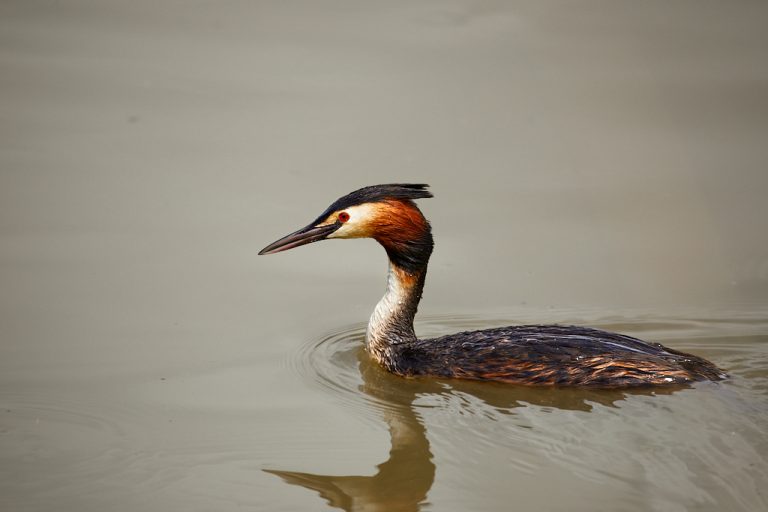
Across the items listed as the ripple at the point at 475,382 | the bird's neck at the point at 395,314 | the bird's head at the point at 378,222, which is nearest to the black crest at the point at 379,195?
the bird's head at the point at 378,222

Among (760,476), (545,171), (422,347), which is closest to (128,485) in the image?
(422,347)

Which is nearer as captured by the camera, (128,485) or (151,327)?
(128,485)

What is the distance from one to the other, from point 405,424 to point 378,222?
1.47 metres

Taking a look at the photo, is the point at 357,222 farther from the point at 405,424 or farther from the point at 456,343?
the point at 405,424

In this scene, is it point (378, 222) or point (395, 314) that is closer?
point (378, 222)

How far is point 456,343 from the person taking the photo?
6773 millimetres

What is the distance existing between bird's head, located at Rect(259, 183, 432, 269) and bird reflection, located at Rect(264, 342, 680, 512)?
0.84m

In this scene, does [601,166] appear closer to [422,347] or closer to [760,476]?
[422,347]

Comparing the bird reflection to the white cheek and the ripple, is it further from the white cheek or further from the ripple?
the white cheek

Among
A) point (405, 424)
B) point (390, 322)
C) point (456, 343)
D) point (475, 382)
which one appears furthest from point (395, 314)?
point (405, 424)

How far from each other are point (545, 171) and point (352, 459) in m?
4.89

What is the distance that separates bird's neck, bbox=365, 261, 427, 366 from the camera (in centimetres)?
693

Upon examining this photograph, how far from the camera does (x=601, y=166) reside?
991 cm

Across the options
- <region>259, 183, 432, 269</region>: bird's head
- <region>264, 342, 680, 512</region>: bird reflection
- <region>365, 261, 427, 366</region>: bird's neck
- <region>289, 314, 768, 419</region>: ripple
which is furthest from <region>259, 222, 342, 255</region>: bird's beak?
<region>264, 342, 680, 512</region>: bird reflection
